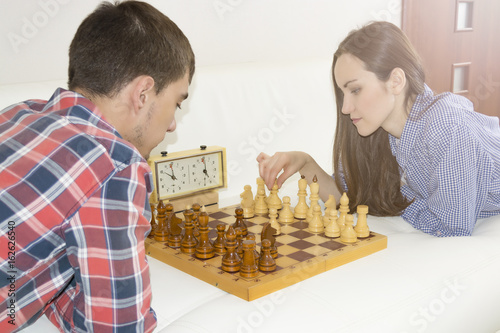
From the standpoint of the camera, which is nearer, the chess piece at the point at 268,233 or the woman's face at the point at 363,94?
the chess piece at the point at 268,233

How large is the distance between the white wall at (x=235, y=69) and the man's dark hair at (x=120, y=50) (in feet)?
1.95

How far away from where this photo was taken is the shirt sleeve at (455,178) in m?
1.51

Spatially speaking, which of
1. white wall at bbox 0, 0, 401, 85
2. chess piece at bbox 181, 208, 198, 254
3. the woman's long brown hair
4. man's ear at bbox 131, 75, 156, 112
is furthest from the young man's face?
white wall at bbox 0, 0, 401, 85

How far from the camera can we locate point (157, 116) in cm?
116

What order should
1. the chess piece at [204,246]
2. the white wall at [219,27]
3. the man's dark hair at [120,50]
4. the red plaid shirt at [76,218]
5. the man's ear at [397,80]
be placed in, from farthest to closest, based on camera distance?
the white wall at [219,27], the man's ear at [397,80], the chess piece at [204,246], the man's dark hair at [120,50], the red plaid shirt at [76,218]

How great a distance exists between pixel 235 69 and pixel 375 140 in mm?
648

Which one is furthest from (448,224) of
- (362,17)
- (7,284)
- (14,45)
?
(362,17)

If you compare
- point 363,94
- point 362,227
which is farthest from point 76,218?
point 363,94

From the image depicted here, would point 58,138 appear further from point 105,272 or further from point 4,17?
point 4,17

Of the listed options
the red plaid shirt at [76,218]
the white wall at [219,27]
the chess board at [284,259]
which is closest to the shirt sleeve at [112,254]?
the red plaid shirt at [76,218]

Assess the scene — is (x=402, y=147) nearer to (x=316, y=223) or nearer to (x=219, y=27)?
(x=316, y=223)

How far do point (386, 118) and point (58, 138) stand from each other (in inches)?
45.9

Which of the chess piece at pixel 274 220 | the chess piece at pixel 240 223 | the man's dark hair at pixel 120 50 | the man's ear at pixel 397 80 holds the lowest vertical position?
the chess piece at pixel 274 220

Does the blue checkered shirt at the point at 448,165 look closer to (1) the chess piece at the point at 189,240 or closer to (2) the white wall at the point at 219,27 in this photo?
(1) the chess piece at the point at 189,240
